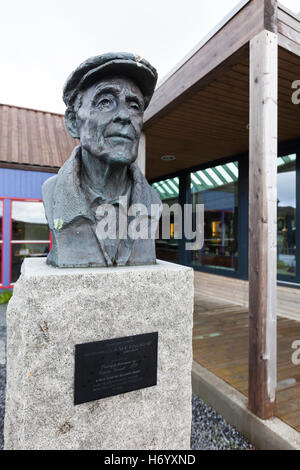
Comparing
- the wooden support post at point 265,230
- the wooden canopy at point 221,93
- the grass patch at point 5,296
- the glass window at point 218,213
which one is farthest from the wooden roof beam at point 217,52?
the grass patch at point 5,296

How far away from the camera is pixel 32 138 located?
23.1 feet

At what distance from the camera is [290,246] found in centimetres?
519

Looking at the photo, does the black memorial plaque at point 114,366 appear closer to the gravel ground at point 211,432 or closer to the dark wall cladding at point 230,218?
the gravel ground at point 211,432

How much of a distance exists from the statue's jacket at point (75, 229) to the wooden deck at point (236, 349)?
177cm

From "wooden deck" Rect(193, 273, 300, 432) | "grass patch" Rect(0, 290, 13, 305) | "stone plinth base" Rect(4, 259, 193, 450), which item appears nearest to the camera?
"stone plinth base" Rect(4, 259, 193, 450)

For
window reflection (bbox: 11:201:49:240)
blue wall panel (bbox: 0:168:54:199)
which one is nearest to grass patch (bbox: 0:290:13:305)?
window reflection (bbox: 11:201:49:240)

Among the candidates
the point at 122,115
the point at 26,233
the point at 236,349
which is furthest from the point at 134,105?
the point at 26,233

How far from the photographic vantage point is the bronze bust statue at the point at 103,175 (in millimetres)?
1583

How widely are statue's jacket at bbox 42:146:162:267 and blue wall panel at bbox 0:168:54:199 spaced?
17.4ft

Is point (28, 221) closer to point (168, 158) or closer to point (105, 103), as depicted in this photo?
point (168, 158)

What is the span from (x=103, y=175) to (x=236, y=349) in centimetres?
291

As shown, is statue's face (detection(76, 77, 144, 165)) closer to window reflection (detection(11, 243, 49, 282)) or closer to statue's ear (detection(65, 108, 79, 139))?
statue's ear (detection(65, 108, 79, 139))

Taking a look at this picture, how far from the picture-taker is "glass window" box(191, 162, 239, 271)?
6.27 m

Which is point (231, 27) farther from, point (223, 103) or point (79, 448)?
point (79, 448)
